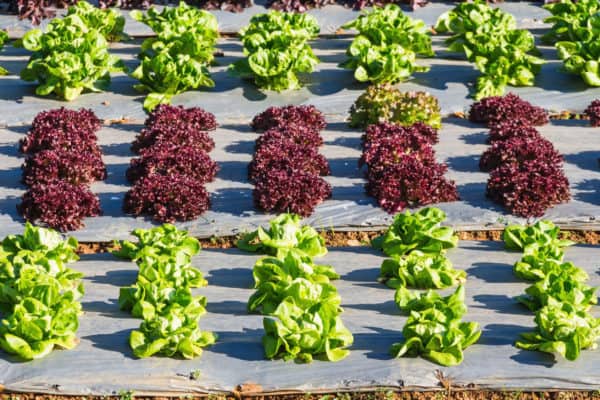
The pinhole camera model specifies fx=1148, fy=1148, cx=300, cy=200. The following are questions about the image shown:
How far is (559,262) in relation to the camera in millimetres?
9258

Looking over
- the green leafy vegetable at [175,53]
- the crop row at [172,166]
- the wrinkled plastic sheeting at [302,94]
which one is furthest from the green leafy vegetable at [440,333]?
the green leafy vegetable at [175,53]

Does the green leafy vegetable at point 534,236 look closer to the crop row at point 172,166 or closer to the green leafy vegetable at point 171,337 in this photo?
the crop row at point 172,166

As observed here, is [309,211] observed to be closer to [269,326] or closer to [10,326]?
[269,326]

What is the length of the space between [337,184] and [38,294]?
3.99 meters

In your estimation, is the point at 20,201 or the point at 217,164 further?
the point at 217,164

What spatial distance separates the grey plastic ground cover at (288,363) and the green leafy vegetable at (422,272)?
10cm

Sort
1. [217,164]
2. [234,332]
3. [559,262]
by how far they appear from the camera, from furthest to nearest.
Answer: [217,164] → [559,262] → [234,332]

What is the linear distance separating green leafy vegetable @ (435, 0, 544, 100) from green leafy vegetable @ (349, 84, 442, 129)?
1.15m

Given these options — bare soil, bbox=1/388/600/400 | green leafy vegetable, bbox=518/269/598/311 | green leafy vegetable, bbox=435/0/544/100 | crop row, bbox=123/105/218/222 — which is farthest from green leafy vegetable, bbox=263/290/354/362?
green leafy vegetable, bbox=435/0/544/100

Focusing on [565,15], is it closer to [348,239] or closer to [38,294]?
[348,239]

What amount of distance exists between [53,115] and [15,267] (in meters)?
3.91

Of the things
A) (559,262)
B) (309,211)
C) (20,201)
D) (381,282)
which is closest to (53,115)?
(20,201)

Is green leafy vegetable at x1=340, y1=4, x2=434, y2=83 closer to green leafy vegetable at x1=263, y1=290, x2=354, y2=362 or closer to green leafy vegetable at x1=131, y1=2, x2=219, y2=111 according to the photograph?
green leafy vegetable at x1=131, y1=2, x2=219, y2=111

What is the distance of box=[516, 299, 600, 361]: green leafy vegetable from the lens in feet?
26.3
